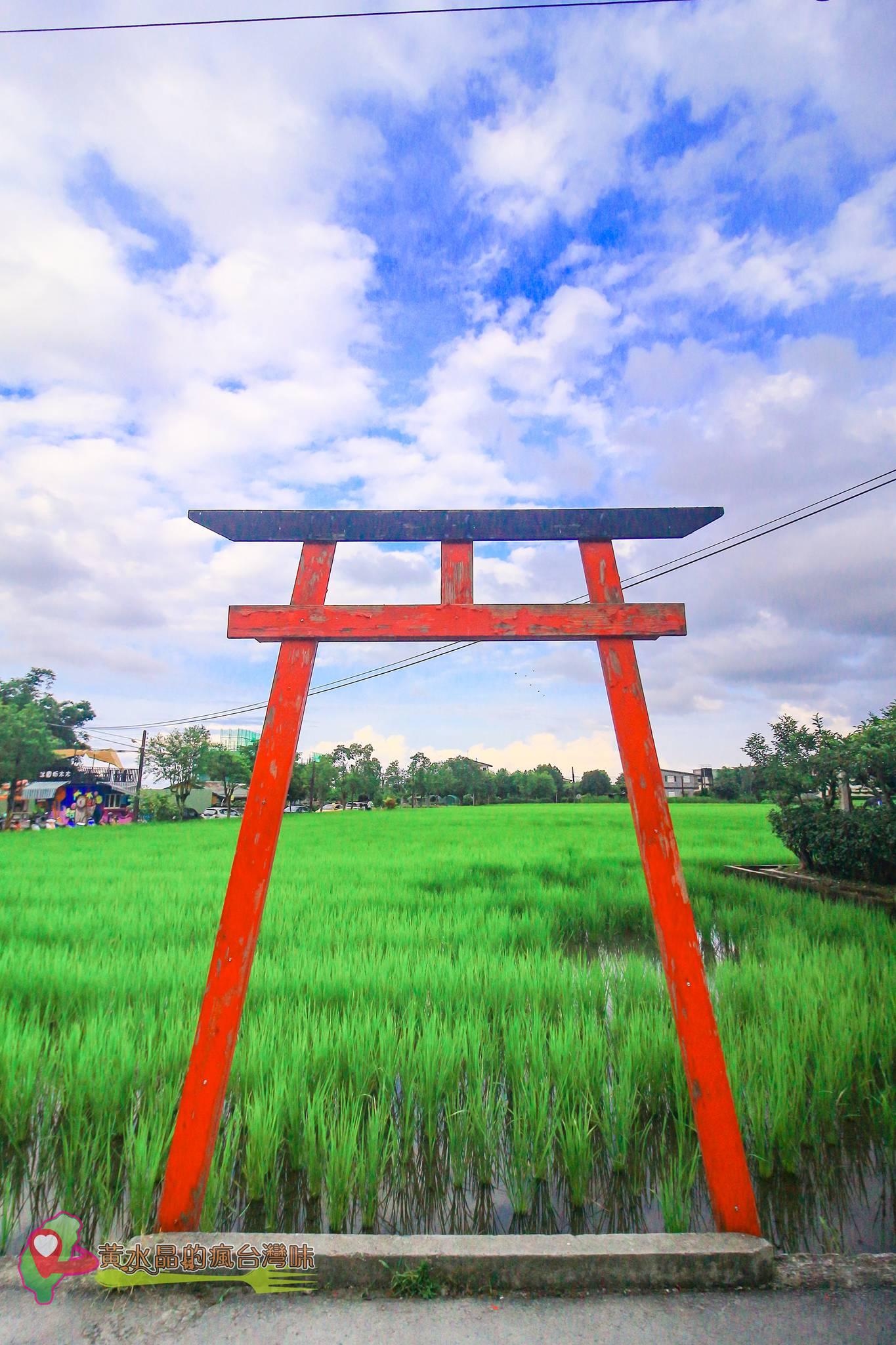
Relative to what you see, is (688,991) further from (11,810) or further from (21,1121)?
(11,810)

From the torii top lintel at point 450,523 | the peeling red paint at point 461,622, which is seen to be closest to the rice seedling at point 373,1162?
the peeling red paint at point 461,622

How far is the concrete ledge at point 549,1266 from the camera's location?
1778 millimetres

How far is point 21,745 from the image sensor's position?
2717 cm

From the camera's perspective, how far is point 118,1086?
283cm

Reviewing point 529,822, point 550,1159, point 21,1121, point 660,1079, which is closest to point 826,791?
point 660,1079

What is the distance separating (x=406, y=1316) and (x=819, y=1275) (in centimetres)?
113

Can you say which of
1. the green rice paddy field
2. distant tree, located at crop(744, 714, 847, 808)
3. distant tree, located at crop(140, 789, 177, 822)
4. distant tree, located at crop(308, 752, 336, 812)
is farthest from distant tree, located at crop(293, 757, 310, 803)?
the green rice paddy field

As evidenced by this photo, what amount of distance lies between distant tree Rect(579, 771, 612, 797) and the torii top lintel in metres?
62.3

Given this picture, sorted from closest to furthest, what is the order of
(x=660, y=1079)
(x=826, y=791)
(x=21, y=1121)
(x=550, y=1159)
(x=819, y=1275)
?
(x=819, y=1275), (x=550, y=1159), (x=21, y=1121), (x=660, y=1079), (x=826, y=791)

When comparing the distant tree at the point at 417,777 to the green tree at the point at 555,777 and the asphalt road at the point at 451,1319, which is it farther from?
the asphalt road at the point at 451,1319

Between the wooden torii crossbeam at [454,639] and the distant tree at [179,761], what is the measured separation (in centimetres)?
4209

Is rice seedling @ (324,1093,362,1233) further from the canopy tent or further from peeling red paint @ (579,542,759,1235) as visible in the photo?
the canopy tent

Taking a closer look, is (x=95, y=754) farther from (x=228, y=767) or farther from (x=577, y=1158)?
(x=577, y=1158)

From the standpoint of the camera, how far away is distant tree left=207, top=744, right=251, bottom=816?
45312 mm
